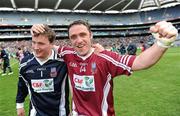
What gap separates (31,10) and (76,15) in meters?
12.7

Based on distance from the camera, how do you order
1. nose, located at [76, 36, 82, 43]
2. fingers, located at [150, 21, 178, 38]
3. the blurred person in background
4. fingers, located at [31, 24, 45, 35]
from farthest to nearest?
the blurred person in background < fingers, located at [31, 24, 45, 35] < nose, located at [76, 36, 82, 43] < fingers, located at [150, 21, 178, 38]

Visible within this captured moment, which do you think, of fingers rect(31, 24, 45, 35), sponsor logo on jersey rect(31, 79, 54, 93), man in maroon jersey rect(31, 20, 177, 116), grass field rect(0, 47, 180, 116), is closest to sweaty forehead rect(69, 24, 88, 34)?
man in maroon jersey rect(31, 20, 177, 116)

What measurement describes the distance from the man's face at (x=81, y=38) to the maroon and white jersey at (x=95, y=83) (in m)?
0.14

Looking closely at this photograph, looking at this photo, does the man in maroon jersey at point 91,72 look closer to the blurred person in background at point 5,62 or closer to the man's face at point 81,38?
the man's face at point 81,38

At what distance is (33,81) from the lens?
451cm

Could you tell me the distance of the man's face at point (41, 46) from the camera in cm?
425

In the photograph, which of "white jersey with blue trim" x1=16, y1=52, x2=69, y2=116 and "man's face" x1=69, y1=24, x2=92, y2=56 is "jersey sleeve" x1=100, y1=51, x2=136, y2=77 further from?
"white jersey with blue trim" x1=16, y1=52, x2=69, y2=116

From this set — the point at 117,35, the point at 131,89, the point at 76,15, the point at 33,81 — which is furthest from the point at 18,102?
the point at 117,35

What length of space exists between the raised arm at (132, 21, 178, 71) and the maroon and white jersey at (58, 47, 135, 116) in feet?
1.31

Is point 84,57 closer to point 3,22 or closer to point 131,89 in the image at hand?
point 131,89

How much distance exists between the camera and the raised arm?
2732 millimetres

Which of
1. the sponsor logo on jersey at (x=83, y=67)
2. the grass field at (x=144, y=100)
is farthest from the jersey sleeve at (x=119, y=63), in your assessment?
the grass field at (x=144, y=100)

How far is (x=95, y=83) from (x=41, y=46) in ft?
2.99

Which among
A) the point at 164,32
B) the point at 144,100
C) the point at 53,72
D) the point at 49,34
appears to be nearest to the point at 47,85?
the point at 53,72
